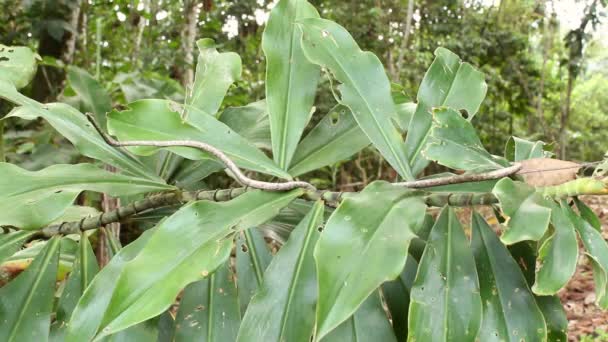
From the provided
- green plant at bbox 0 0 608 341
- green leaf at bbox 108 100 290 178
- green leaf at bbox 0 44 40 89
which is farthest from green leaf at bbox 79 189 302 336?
green leaf at bbox 0 44 40 89

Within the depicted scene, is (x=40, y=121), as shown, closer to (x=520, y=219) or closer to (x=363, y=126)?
(x=363, y=126)

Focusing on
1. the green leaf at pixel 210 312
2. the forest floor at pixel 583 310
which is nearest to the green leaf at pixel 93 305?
the green leaf at pixel 210 312

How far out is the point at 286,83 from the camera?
895mm

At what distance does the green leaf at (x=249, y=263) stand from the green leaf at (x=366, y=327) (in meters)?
0.19

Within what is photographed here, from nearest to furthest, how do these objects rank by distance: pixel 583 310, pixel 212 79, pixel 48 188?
1. pixel 48 188
2. pixel 212 79
3. pixel 583 310

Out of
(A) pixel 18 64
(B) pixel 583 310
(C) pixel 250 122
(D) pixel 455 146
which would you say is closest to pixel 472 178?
(D) pixel 455 146

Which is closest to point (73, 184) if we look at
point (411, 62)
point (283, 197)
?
point (283, 197)

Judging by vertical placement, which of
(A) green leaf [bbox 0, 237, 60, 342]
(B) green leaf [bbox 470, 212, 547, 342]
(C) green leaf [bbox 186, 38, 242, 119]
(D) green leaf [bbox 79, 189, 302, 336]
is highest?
(C) green leaf [bbox 186, 38, 242, 119]

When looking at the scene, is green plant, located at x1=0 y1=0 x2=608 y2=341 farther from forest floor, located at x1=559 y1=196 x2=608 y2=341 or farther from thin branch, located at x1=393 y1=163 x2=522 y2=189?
forest floor, located at x1=559 y1=196 x2=608 y2=341

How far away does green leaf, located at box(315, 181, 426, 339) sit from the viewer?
53cm

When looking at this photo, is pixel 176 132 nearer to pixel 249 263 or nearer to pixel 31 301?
pixel 249 263

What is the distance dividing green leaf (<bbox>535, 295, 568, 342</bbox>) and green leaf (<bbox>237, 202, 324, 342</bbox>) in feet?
1.10

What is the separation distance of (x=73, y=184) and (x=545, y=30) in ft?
21.1

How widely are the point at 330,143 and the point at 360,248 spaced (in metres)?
0.37
